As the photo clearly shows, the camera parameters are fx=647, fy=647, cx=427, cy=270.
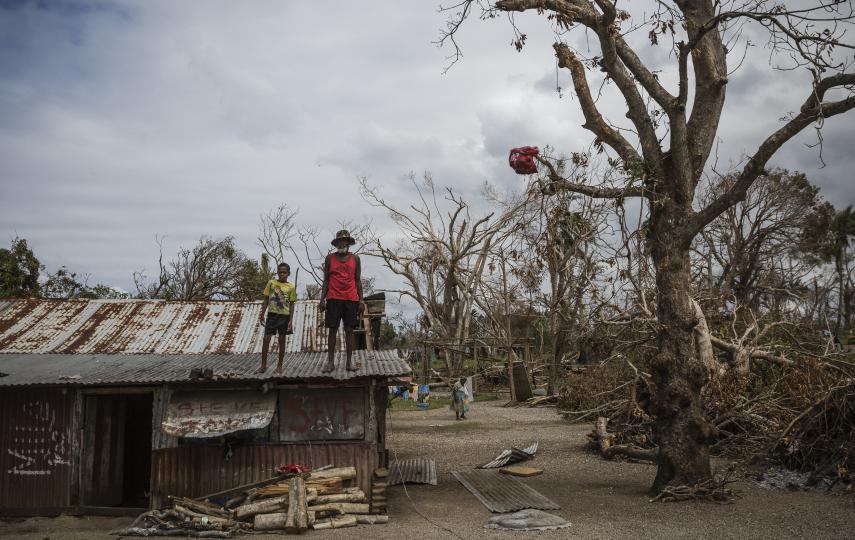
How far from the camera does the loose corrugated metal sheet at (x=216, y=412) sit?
9.46 meters

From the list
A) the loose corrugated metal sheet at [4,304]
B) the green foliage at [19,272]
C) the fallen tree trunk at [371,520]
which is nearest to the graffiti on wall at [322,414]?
the fallen tree trunk at [371,520]

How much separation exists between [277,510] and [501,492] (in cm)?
378

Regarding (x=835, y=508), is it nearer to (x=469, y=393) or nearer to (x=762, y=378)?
(x=762, y=378)

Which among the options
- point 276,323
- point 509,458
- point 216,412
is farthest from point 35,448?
point 509,458

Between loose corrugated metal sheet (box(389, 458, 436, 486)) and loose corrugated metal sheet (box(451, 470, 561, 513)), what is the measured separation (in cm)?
54

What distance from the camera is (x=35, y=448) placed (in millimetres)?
10438

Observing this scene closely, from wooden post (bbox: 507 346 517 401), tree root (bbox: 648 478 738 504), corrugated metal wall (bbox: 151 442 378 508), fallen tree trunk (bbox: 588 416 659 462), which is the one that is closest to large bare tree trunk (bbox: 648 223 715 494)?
tree root (bbox: 648 478 738 504)

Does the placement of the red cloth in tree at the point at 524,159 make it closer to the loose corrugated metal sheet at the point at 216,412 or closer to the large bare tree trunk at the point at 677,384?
the large bare tree trunk at the point at 677,384

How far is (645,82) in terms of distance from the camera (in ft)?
34.6

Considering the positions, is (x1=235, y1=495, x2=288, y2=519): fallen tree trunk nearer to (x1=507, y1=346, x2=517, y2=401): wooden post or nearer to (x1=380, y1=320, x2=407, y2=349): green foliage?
(x1=507, y1=346, x2=517, y2=401): wooden post

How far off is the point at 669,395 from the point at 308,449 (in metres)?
5.62

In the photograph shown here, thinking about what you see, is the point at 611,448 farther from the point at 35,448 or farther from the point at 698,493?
the point at 35,448

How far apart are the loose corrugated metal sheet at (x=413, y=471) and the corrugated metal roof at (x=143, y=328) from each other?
9.39 feet

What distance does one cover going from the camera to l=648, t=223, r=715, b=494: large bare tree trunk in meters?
9.80
